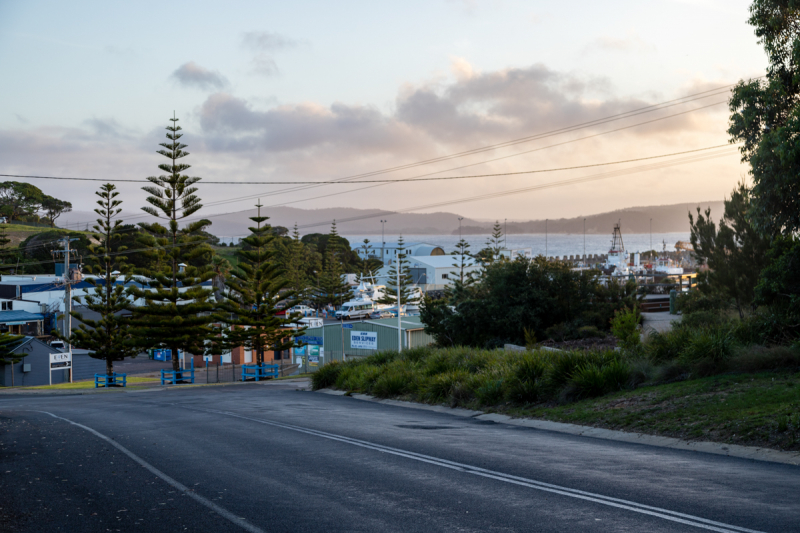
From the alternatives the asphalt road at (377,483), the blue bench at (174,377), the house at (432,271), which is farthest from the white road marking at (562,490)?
the house at (432,271)

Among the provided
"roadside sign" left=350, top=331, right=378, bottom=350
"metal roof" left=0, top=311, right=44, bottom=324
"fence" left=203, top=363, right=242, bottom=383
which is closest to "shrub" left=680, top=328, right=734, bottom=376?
"roadside sign" left=350, top=331, right=378, bottom=350

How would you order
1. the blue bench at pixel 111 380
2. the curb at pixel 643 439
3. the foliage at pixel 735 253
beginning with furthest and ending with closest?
the blue bench at pixel 111 380 < the foliage at pixel 735 253 < the curb at pixel 643 439

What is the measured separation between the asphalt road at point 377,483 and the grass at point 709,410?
852 mm

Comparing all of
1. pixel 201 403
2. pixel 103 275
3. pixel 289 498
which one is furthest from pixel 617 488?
pixel 103 275

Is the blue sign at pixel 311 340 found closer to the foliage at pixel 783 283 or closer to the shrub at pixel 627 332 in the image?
the shrub at pixel 627 332

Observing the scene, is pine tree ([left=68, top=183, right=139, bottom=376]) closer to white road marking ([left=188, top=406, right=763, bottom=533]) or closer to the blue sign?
the blue sign

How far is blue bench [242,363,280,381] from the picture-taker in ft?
119

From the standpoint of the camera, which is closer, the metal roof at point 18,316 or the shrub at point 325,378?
the shrub at point 325,378

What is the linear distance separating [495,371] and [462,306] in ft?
39.6

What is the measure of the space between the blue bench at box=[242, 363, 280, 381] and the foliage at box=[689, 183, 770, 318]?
24314 millimetres

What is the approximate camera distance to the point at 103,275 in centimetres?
4550

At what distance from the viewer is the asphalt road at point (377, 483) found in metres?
5.75

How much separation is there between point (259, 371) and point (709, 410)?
29.1 metres

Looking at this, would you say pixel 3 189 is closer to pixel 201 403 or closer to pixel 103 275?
pixel 103 275
